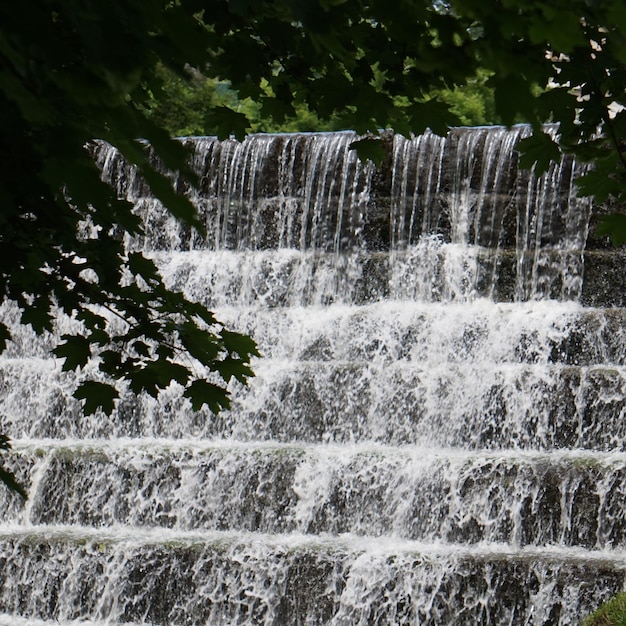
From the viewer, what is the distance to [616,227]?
3334 mm

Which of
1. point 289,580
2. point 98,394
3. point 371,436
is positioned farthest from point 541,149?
point 371,436

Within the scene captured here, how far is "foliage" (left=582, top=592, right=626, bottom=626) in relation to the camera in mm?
6082

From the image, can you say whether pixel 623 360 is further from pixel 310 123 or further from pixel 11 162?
pixel 310 123

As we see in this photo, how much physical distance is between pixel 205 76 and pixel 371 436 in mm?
7232

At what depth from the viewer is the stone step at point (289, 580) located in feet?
24.8

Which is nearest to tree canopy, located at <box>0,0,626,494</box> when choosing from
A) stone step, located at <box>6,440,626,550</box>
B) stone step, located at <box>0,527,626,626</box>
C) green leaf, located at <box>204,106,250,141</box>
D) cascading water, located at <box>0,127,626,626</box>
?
green leaf, located at <box>204,106,250,141</box>

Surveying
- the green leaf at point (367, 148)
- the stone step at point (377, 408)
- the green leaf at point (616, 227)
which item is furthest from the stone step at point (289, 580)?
the green leaf at point (367, 148)

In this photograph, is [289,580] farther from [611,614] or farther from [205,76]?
[205,76]

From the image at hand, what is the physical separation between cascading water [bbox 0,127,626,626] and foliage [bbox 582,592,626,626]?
1.01 meters

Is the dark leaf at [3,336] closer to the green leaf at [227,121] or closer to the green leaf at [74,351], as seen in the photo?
the green leaf at [74,351]

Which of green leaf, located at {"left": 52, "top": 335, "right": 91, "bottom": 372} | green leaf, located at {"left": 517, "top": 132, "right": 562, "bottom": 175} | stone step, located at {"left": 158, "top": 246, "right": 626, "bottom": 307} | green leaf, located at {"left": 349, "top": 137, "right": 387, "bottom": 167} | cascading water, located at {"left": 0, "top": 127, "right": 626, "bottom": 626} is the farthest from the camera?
stone step, located at {"left": 158, "top": 246, "right": 626, "bottom": 307}

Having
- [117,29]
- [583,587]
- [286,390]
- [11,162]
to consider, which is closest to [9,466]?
[286,390]

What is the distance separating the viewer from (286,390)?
10.3m

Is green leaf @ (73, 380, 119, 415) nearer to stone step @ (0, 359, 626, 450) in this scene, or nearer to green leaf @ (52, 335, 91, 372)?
green leaf @ (52, 335, 91, 372)
